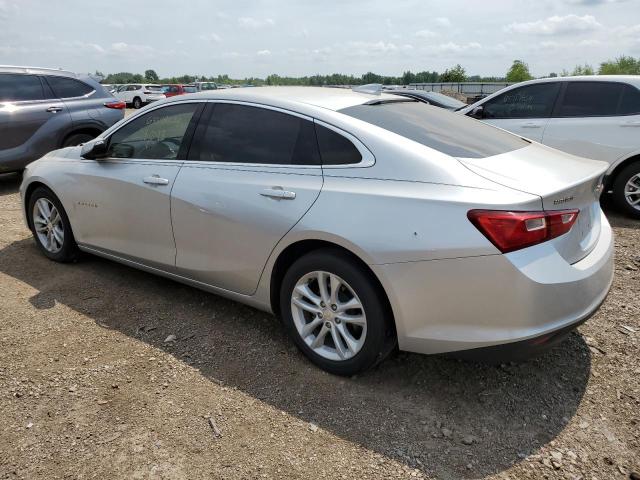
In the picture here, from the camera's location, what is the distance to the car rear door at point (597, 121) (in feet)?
19.4

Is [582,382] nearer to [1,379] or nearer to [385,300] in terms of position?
[385,300]

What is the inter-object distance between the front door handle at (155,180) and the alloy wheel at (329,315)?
4.28ft

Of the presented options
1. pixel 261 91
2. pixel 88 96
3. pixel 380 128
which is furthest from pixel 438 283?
pixel 88 96

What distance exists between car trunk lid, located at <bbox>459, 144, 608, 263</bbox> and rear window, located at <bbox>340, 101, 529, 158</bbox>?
0.12 meters

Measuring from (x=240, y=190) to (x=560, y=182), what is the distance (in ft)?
5.89

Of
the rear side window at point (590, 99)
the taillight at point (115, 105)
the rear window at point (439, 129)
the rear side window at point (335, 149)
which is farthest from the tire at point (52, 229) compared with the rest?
the rear side window at point (590, 99)

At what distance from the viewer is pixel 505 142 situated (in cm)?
318

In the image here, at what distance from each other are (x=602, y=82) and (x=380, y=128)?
4.70 meters

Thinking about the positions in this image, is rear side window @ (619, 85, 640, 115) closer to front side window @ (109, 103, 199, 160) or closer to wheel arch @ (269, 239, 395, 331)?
wheel arch @ (269, 239, 395, 331)

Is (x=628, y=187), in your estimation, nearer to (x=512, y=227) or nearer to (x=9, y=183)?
(x=512, y=227)

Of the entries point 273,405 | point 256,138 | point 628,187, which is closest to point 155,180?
point 256,138

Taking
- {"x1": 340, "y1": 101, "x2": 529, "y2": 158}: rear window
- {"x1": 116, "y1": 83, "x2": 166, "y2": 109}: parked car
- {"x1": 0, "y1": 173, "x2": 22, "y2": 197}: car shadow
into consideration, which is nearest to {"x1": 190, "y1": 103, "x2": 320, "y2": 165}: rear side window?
{"x1": 340, "y1": 101, "x2": 529, "y2": 158}: rear window

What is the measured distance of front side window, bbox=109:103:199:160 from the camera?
3.71 m

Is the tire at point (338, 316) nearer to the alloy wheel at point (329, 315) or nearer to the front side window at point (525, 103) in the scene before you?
the alloy wheel at point (329, 315)
